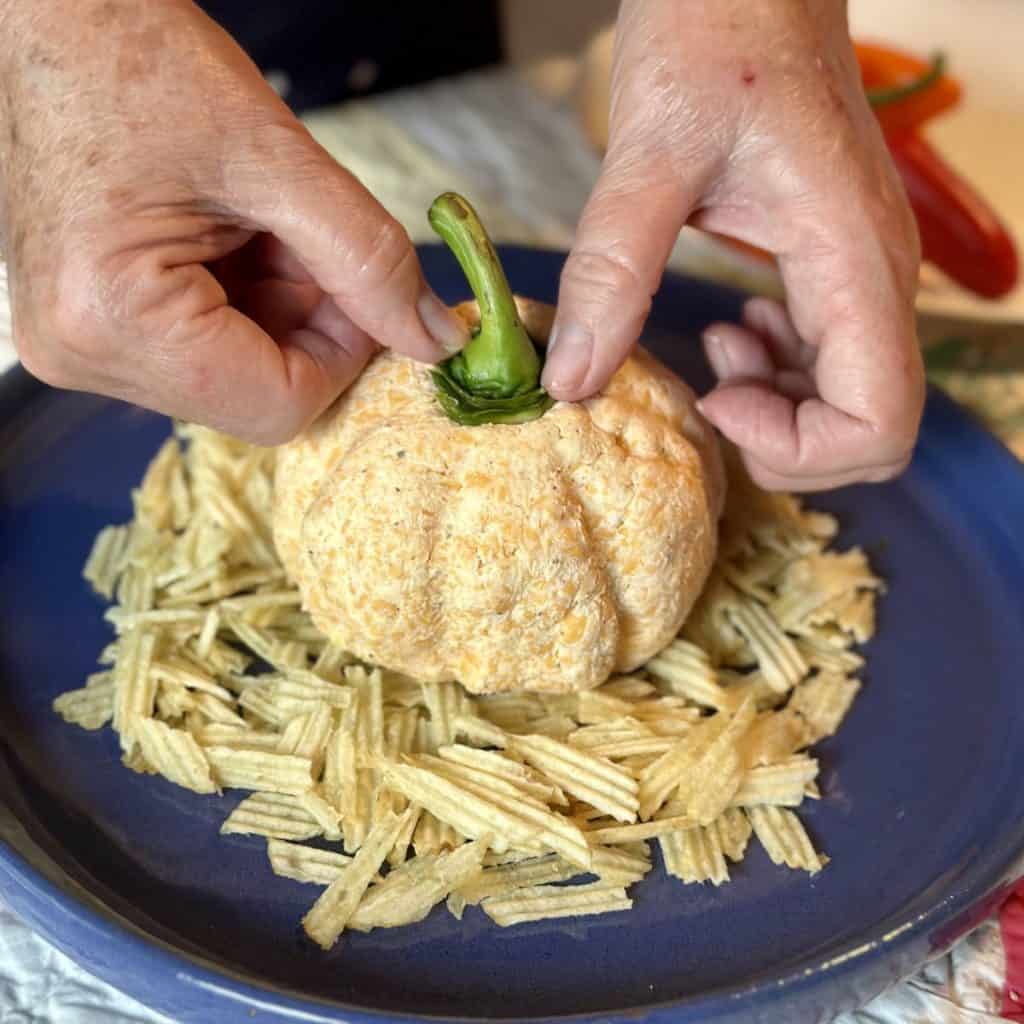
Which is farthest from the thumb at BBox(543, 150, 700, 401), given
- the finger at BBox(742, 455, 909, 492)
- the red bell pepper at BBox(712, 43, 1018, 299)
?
the red bell pepper at BBox(712, 43, 1018, 299)

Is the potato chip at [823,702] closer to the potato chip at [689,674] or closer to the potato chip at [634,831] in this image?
the potato chip at [689,674]

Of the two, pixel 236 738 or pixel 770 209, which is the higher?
pixel 770 209

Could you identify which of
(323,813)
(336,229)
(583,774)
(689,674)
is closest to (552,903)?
(583,774)

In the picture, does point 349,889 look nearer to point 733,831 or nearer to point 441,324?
point 733,831

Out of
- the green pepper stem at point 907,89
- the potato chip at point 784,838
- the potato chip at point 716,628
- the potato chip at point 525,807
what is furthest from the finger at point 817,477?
the green pepper stem at point 907,89

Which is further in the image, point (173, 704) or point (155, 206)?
point (173, 704)

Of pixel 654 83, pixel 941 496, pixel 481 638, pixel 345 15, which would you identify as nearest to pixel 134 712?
pixel 481 638

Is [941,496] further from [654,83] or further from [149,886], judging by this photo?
[149,886]
